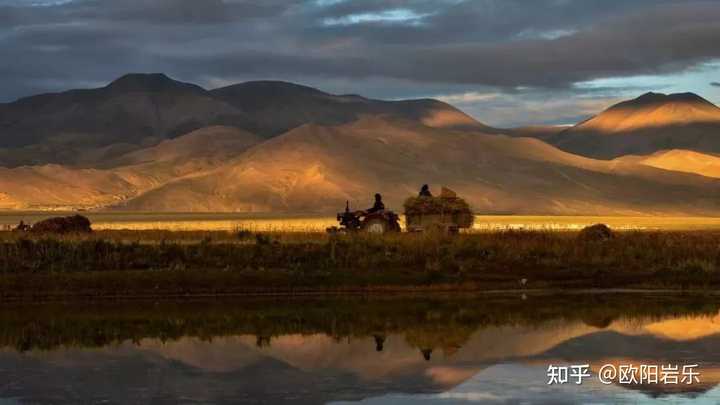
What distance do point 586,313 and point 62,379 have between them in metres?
10.5

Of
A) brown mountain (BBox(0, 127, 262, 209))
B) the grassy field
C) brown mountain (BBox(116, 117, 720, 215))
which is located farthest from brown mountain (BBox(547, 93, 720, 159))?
the grassy field

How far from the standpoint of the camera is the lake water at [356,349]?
1312 cm

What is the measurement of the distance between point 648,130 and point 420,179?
3834 inches

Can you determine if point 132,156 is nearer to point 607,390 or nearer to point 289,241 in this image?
point 289,241

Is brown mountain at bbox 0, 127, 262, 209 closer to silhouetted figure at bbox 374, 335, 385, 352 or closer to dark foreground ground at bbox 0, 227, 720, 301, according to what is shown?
dark foreground ground at bbox 0, 227, 720, 301

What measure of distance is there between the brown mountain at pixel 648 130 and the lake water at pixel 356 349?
511 ft

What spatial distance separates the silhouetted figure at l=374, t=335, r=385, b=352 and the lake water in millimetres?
22

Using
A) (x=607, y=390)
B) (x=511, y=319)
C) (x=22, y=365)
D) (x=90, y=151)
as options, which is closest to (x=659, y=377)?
(x=607, y=390)

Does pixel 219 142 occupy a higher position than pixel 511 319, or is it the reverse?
pixel 219 142

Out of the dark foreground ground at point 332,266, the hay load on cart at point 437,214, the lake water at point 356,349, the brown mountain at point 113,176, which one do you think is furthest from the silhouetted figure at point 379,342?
the brown mountain at point 113,176

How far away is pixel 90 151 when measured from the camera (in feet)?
509

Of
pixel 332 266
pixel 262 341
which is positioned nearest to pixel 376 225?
pixel 332 266

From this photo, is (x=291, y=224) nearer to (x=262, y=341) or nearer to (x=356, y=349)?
(x=262, y=341)

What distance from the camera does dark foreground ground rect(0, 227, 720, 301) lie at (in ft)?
78.6
